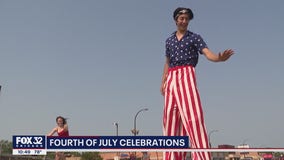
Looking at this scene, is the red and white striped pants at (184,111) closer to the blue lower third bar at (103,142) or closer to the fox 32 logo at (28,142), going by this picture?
the blue lower third bar at (103,142)

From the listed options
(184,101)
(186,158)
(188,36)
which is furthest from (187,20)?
(186,158)

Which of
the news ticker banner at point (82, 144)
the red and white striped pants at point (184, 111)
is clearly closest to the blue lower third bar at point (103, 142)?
the news ticker banner at point (82, 144)

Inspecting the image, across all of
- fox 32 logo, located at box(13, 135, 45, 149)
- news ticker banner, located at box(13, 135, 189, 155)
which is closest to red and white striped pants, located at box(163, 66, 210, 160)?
news ticker banner, located at box(13, 135, 189, 155)

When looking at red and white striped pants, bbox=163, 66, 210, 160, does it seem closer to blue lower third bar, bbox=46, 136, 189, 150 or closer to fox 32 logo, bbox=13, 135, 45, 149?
blue lower third bar, bbox=46, 136, 189, 150

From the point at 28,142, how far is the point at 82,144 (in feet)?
2.15

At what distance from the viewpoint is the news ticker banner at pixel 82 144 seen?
4535 millimetres

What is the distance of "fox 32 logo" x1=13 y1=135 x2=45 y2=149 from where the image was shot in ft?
15.1

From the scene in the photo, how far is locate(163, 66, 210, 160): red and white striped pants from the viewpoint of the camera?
5.25 meters

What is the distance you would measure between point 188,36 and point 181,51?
0.88ft

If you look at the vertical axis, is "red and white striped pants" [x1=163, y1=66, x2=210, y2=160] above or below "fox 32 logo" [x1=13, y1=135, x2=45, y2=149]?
above

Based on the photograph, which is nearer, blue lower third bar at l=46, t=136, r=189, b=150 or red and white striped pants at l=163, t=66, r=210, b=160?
blue lower third bar at l=46, t=136, r=189, b=150

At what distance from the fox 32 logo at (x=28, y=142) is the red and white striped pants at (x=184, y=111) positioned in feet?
5.73

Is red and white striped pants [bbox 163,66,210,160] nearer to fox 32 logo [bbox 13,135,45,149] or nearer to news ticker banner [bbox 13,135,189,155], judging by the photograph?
news ticker banner [bbox 13,135,189,155]

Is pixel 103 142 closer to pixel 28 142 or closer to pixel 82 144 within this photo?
pixel 82 144
